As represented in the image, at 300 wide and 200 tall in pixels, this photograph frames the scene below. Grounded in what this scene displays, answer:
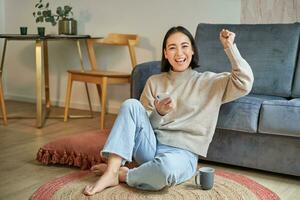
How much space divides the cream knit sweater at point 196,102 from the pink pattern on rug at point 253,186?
11.2 inches

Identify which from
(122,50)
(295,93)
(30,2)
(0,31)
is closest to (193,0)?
(122,50)

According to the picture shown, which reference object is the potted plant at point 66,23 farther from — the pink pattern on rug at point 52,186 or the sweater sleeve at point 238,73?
the sweater sleeve at point 238,73

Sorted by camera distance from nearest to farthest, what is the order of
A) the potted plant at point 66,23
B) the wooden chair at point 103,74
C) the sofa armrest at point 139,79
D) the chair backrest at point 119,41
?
the sofa armrest at point 139,79 → the wooden chair at point 103,74 → the chair backrest at point 119,41 → the potted plant at point 66,23

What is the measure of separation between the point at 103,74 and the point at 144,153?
4.73 feet

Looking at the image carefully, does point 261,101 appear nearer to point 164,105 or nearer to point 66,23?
point 164,105

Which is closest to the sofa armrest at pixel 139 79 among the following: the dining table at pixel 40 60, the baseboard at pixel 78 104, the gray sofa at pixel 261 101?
the gray sofa at pixel 261 101

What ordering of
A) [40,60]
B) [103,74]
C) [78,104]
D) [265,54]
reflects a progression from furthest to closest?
[78,104]
[40,60]
[103,74]
[265,54]

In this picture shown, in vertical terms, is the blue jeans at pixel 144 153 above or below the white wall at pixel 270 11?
below

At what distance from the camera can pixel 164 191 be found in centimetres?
193

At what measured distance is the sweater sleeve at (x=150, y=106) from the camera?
79.4 inches

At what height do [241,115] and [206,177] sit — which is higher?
[241,115]

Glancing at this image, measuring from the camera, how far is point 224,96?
210 cm

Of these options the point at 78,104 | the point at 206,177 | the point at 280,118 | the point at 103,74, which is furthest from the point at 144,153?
the point at 78,104

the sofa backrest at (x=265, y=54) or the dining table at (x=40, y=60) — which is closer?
the sofa backrest at (x=265, y=54)
